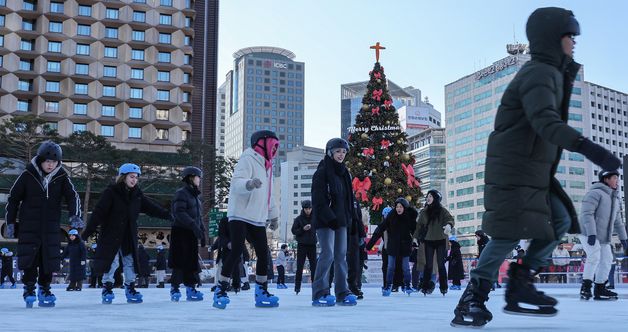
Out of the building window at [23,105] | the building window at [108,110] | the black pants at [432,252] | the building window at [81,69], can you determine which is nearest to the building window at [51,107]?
the building window at [23,105]

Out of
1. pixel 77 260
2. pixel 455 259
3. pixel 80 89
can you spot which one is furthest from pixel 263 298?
pixel 80 89

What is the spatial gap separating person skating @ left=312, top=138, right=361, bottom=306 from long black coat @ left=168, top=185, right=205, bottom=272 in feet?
7.46

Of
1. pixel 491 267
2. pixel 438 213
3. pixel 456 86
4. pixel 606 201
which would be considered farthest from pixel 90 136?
pixel 456 86

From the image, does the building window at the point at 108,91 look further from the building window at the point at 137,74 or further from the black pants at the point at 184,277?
the black pants at the point at 184,277

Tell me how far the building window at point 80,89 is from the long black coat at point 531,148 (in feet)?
188

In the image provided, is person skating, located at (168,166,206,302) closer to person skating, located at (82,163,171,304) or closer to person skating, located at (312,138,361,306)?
person skating, located at (82,163,171,304)

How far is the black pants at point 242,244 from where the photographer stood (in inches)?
278

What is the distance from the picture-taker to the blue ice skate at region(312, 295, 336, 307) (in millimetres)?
7538

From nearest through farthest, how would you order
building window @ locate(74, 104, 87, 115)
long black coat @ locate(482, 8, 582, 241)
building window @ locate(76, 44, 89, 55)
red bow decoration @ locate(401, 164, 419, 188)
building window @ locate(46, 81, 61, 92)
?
long black coat @ locate(482, 8, 582, 241)
red bow decoration @ locate(401, 164, 419, 188)
building window @ locate(46, 81, 61, 92)
building window @ locate(74, 104, 87, 115)
building window @ locate(76, 44, 89, 55)

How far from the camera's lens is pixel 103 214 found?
337 inches

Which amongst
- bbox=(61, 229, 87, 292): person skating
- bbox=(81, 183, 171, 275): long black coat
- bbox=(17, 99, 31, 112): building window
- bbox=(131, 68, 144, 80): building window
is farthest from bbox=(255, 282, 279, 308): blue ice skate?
bbox=(131, 68, 144, 80): building window

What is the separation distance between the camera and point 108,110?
5847cm

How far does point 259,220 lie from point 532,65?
3.62m

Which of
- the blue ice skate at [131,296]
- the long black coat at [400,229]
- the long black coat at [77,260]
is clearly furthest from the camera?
the long black coat at [77,260]
